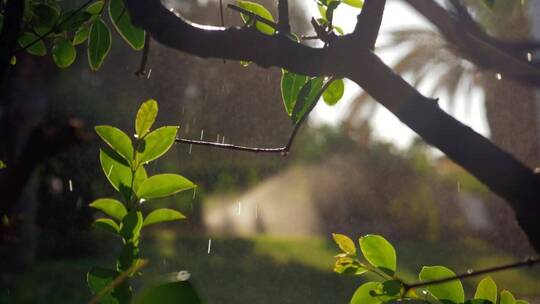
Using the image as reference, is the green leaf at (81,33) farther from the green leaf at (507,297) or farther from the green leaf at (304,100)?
the green leaf at (507,297)

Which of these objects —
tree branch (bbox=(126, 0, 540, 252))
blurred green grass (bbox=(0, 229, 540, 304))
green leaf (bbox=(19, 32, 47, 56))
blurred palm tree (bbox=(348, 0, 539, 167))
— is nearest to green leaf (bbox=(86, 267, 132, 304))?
tree branch (bbox=(126, 0, 540, 252))

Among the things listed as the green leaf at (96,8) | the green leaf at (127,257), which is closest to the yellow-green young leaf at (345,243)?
the green leaf at (127,257)

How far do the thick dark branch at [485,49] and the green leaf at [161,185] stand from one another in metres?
0.18

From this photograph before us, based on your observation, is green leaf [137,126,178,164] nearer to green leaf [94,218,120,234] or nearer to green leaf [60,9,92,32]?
green leaf [94,218,120,234]

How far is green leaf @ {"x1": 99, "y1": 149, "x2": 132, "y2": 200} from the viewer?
31 centimetres

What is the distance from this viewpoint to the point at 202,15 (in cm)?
152

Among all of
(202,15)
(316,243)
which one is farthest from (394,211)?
(202,15)

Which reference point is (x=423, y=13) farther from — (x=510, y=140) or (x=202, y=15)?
(x=510, y=140)

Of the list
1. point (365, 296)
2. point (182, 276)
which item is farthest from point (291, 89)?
point (182, 276)

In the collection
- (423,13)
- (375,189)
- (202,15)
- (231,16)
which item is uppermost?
(423,13)

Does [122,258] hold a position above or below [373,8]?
below

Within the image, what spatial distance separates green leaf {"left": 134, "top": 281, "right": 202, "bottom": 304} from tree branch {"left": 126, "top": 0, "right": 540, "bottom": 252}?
15 cm

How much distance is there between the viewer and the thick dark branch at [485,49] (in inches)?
15.8

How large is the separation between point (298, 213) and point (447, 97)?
34.0 inches
